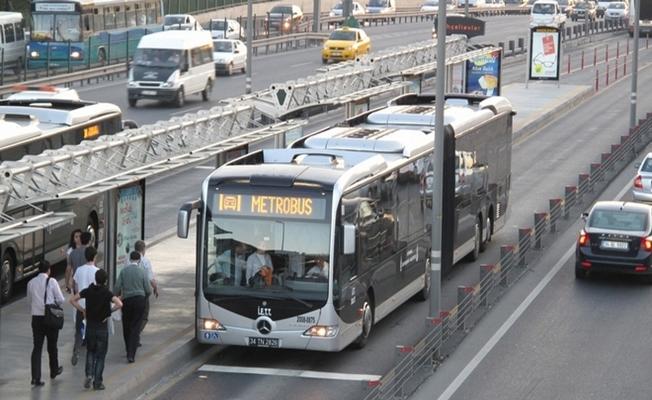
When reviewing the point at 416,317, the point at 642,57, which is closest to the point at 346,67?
the point at 416,317

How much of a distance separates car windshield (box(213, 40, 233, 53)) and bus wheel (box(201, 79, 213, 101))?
10.6 metres

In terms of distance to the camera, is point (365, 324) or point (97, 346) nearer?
point (97, 346)

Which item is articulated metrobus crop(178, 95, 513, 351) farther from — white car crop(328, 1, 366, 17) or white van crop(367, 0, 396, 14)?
white van crop(367, 0, 396, 14)

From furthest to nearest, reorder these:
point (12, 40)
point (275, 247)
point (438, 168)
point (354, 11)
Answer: point (354, 11) → point (12, 40) → point (438, 168) → point (275, 247)

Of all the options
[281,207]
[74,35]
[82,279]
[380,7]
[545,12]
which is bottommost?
[82,279]

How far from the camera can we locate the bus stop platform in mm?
19812

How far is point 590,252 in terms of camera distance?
2828 centimetres

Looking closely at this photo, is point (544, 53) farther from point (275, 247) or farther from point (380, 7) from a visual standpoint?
point (380, 7)

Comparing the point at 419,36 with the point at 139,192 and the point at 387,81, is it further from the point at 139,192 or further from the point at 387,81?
the point at 139,192

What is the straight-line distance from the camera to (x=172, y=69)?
57844 millimetres

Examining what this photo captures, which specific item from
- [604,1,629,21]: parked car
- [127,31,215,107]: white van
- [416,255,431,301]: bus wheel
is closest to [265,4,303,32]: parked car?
[604,1,629,21]: parked car

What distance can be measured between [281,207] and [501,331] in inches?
193

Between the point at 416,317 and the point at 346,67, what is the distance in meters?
18.0

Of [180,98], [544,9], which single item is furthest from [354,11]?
[180,98]
